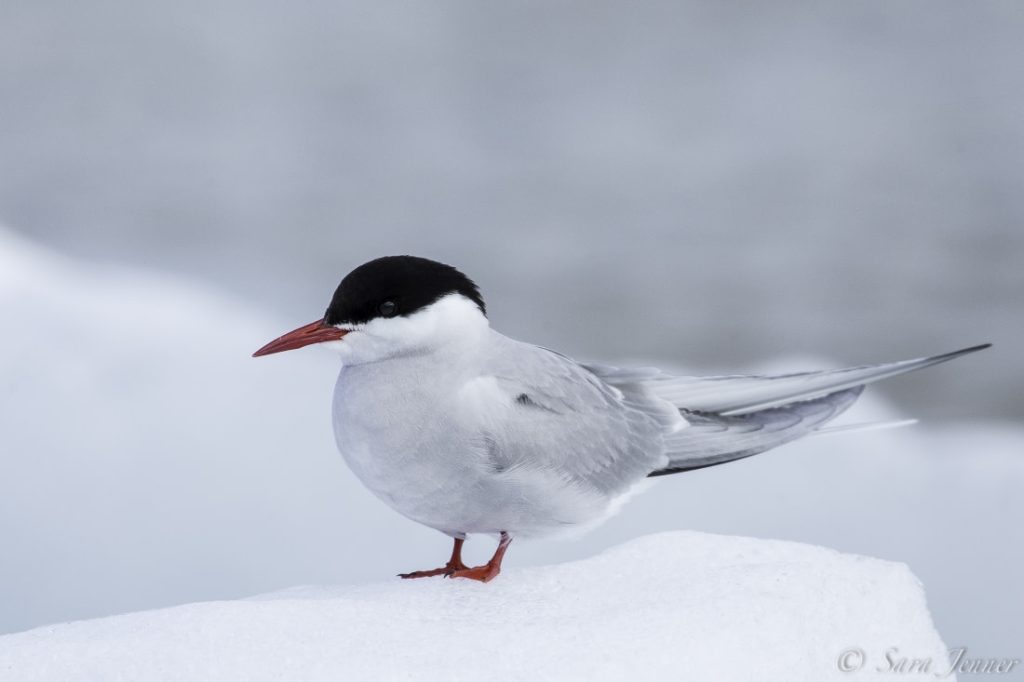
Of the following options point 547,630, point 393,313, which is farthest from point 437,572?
point 393,313

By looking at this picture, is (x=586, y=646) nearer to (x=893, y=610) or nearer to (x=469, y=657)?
(x=469, y=657)

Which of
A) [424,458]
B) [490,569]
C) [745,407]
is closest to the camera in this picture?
[424,458]

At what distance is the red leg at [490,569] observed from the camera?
2402 mm

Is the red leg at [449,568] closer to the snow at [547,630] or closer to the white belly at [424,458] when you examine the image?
the snow at [547,630]

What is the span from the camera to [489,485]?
2.25m

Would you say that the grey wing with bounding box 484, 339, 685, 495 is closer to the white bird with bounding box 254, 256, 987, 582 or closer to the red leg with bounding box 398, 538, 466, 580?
the white bird with bounding box 254, 256, 987, 582

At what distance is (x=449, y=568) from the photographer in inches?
98.0

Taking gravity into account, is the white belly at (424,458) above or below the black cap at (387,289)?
below

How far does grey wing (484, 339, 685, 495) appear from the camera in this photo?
7.56ft

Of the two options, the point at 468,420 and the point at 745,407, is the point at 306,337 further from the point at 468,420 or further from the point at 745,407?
the point at 745,407

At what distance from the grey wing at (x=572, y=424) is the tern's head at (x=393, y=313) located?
135mm

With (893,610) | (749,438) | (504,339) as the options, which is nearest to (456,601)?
(504,339)

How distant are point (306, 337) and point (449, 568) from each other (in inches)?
23.4

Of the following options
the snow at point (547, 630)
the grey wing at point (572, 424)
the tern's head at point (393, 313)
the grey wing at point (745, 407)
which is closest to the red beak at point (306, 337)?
the tern's head at point (393, 313)
